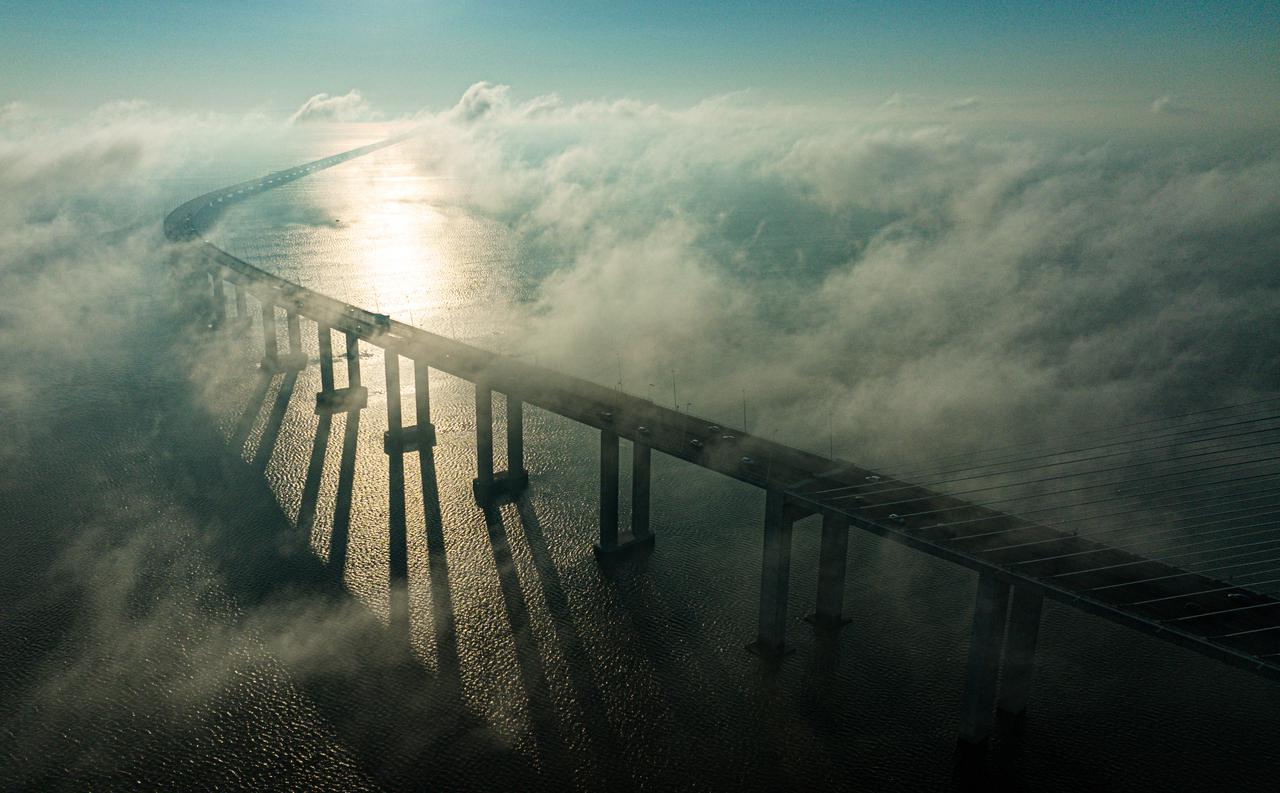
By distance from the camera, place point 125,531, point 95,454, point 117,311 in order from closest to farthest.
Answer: point 125,531 → point 95,454 → point 117,311

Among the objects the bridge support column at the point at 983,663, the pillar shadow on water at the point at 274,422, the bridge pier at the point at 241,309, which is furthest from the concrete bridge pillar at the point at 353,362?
the bridge support column at the point at 983,663

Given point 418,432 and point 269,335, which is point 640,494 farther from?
point 269,335

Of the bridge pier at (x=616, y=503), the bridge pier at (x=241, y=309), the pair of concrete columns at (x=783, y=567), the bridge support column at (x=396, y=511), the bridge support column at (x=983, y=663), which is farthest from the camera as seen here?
the bridge pier at (x=241, y=309)

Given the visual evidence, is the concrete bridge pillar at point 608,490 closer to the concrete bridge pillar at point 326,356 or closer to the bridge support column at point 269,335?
the concrete bridge pillar at point 326,356

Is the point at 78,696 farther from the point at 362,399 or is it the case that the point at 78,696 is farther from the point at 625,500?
the point at 362,399

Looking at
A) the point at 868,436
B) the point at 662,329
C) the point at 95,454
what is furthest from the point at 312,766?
the point at 662,329

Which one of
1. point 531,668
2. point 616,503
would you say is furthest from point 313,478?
point 531,668
